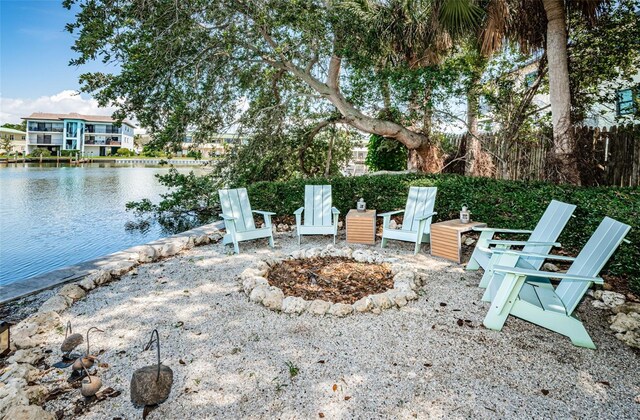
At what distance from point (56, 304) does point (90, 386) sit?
1.59 m

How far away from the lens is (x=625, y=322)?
2.93 meters

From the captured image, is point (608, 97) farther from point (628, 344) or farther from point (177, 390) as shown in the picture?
point (177, 390)

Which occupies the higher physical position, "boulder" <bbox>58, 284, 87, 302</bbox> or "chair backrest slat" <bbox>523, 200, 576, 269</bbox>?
"chair backrest slat" <bbox>523, 200, 576, 269</bbox>

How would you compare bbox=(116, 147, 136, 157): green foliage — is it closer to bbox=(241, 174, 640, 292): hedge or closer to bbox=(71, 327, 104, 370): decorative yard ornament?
bbox=(241, 174, 640, 292): hedge

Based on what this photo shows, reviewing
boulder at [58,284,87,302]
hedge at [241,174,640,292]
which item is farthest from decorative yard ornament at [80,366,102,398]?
hedge at [241,174,640,292]

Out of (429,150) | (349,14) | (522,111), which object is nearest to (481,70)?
(522,111)

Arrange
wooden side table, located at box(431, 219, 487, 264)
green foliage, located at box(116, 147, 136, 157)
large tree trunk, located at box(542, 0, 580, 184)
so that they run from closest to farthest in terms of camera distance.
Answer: wooden side table, located at box(431, 219, 487, 264) → large tree trunk, located at box(542, 0, 580, 184) → green foliage, located at box(116, 147, 136, 157)

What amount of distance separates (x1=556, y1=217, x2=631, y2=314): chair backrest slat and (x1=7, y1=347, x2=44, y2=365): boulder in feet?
12.9

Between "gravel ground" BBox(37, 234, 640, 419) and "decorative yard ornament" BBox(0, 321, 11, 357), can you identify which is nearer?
"gravel ground" BBox(37, 234, 640, 419)

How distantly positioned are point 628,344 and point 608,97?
699 cm

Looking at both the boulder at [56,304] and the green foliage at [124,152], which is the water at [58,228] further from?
the green foliage at [124,152]

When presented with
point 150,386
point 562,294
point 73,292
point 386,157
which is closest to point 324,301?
point 150,386

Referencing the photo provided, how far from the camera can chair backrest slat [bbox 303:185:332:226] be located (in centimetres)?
604

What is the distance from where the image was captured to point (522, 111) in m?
7.67
